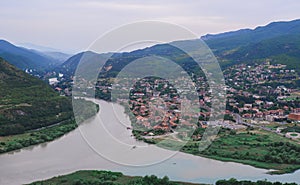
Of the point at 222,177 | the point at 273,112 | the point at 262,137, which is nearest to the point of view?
the point at 222,177

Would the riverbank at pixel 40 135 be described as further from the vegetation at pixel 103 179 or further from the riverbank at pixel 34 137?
the vegetation at pixel 103 179

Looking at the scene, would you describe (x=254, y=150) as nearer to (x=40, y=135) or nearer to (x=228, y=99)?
(x=40, y=135)

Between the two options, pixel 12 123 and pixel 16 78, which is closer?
pixel 12 123

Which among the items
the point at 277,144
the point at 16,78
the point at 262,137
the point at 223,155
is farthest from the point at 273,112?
the point at 16,78

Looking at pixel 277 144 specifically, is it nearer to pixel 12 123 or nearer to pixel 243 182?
pixel 243 182

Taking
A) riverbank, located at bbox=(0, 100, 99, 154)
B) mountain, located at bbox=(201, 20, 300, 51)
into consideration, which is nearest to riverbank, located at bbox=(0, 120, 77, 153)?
riverbank, located at bbox=(0, 100, 99, 154)

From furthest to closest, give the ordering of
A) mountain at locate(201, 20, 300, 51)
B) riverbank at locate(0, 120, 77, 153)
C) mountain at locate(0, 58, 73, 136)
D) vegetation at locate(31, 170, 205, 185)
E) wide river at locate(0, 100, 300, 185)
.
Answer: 1. mountain at locate(201, 20, 300, 51)
2. mountain at locate(0, 58, 73, 136)
3. riverbank at locate(0, 120, 77, 153)
4. wide river at locate(0, 100, 300, 185)
5. vegetation at locate(31, 170, 205, 185)

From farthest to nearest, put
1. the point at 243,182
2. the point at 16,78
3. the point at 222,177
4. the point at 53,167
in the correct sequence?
the point at 16,78 < the point at 53,167 < the point at 222,177 < the point at 243,182

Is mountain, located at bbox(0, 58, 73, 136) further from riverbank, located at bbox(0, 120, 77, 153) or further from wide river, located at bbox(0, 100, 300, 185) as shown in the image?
wide river, located at bbox(0, 100, 300, 185)
